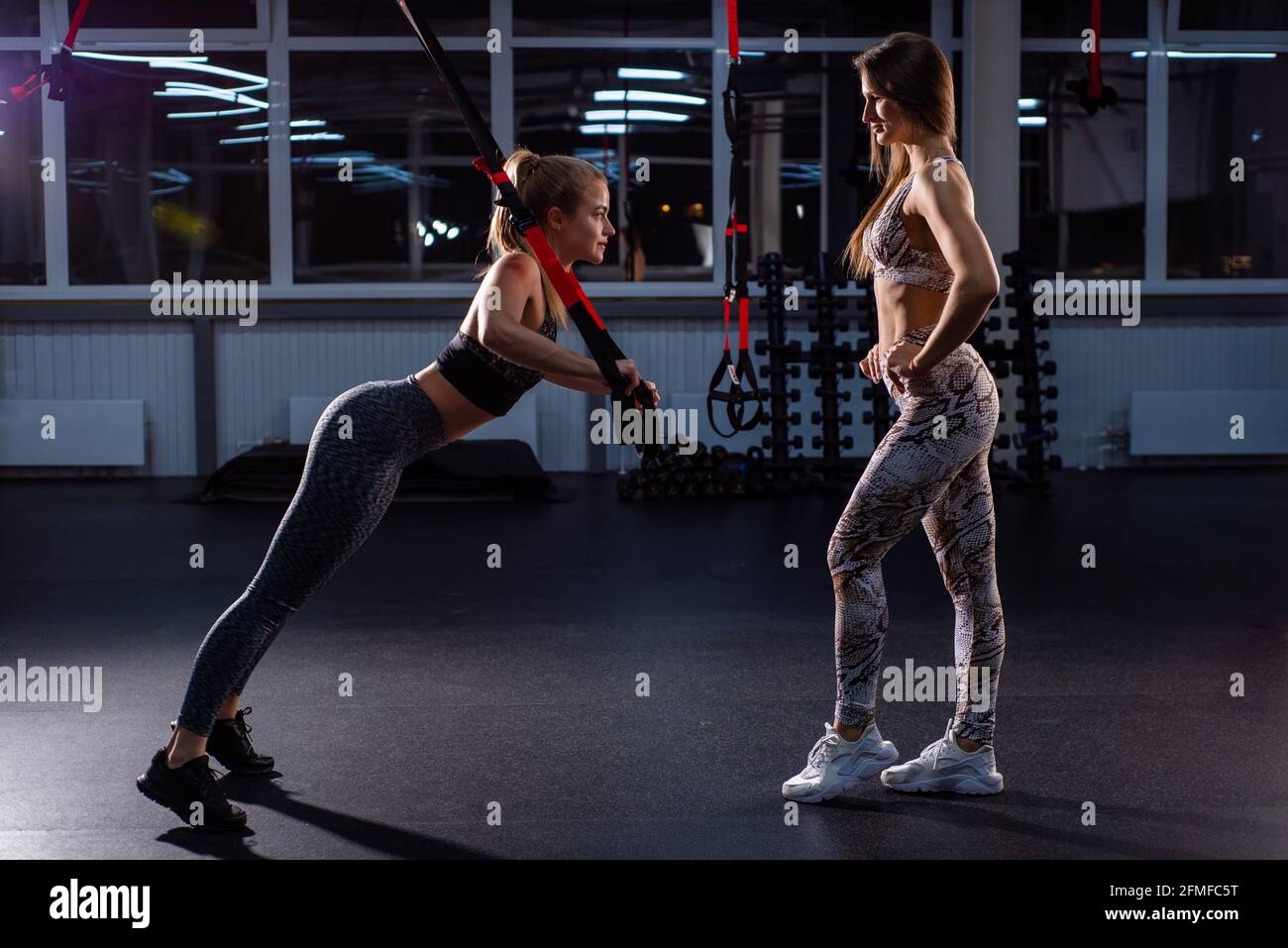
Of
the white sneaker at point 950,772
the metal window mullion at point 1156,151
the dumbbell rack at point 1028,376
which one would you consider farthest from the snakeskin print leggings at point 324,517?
the metal window mullion at point 1156,151

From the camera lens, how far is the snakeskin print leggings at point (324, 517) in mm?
2324

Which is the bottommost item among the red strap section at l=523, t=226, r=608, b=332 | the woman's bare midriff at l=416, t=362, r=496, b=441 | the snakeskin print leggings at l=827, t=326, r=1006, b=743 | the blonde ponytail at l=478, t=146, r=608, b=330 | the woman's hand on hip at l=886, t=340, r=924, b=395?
the snakeskin print leggings at l=827, t=326, r=1006, b=743

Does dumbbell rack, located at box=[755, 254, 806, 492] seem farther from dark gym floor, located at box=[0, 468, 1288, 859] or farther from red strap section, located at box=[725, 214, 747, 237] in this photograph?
red strap section, located at box=[725, 214, 747, 237]

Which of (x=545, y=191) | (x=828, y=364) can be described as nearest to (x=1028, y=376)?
(x=828, y=364)

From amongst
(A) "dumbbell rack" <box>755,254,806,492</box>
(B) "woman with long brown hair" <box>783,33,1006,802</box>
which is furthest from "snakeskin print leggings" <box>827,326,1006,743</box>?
(A) "dumbbell rack" <box>755,254,806,492</box>

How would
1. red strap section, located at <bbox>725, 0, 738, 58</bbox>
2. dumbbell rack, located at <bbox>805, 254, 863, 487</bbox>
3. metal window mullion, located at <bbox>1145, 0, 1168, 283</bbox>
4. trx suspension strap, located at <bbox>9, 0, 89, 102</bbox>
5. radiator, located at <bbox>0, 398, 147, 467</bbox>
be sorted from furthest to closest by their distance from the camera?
metal window mullion, located at <bbox>1145, 0, 1168, 283</bbox> < radiator, located at <bbox>0, 398, 147, 467</bbox> < dumbbell rack, located at <bbox>805, 254, 863, 487</bbox> < trx suspension strap, located at <bbox>9, 0, 89, 102</bbox> < red strap section, located at <bbox>725, 0, 738, 58</bbox>

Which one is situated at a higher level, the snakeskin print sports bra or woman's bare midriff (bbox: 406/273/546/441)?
the snakeskin print sports bra

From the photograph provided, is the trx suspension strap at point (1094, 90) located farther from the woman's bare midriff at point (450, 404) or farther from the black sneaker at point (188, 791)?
the black sneaker at point (188, 791)

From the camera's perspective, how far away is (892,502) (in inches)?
93.0

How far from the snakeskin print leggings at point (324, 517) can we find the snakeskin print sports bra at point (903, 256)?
838mm

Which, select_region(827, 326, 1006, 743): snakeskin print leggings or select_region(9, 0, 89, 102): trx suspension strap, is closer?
select_region(827, 326, 1006, 743): snakeskin print leggings

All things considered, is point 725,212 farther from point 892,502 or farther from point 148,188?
point 892,502

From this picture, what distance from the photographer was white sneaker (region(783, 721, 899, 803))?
2.50m

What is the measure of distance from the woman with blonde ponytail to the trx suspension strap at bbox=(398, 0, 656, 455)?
0.17 m
